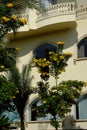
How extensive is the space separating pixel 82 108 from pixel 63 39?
4266 millimetres

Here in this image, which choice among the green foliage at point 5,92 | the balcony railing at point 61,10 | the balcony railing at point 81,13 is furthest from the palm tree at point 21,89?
the green foliage at point 5,92

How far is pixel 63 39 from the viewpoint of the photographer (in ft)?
73.9

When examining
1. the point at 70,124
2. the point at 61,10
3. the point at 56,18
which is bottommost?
the point at 70,124

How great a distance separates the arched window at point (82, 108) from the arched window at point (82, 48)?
2414mm

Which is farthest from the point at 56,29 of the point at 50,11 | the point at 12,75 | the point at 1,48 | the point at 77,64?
the point at 1,48

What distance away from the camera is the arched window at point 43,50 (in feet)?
75.8

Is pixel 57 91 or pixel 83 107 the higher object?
pixel 57 91

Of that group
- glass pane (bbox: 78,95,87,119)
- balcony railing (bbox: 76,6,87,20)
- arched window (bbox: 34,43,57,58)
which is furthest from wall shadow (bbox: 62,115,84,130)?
balcony railing (bbox: 76,6,87,20)

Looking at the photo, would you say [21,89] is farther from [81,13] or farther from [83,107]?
[81,13]

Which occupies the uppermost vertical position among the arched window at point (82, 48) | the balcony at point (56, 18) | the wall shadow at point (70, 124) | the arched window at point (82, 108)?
the balcony at point (56, 18)

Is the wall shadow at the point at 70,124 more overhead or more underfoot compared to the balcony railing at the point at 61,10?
more underfoot

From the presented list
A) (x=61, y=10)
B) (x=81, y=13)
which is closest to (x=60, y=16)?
(x=61, y=10)

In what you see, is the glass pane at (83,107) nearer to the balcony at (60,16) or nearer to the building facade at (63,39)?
the building facade at (63,39)

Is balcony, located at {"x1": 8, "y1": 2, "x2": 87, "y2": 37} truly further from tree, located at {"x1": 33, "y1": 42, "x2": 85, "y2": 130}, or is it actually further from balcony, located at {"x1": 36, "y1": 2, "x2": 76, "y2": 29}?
tree, located at {"x1": 33, "y1": 42, "x2": 85, "y2": 130}
